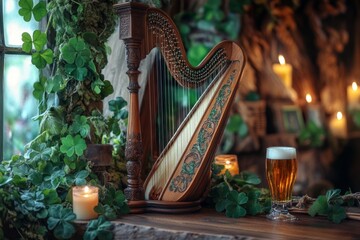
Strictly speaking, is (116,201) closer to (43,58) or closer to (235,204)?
(235,204)

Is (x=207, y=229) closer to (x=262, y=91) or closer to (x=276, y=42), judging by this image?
(x=262, y=91)

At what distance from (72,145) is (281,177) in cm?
55

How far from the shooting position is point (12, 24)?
5.68 feet

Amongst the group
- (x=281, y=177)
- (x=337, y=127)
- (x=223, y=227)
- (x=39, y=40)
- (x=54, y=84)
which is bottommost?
(x=223, y=227)

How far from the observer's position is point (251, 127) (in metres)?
3.12

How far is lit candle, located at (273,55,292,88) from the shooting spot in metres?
3.32

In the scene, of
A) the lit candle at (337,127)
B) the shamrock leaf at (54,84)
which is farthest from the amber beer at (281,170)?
the lit candle at (337,127)

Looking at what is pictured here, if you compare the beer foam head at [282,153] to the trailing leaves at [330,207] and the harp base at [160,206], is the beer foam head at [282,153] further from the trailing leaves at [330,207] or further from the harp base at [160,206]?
the harp base at [160,206]

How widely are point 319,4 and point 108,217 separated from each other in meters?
2.41

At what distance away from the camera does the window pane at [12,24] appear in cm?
172

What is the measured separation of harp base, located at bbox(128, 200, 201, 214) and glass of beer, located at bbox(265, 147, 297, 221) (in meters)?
0.22

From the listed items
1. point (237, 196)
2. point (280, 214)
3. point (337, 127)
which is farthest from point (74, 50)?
point (337, 127)

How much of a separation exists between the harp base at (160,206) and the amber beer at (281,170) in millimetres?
229

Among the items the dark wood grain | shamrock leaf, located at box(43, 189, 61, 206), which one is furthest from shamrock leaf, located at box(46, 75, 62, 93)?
the dark wood grain
